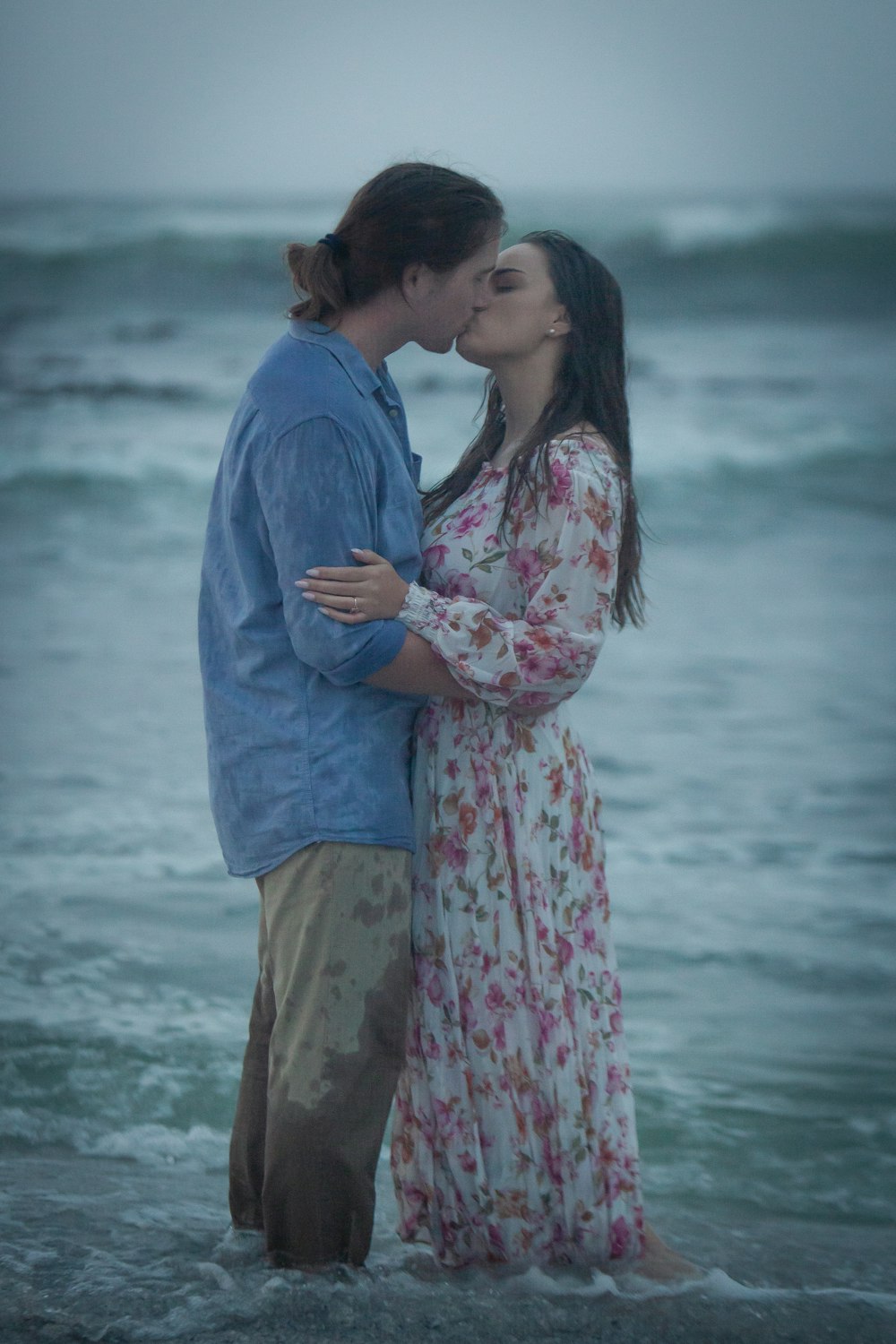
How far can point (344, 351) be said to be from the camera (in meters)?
2.02

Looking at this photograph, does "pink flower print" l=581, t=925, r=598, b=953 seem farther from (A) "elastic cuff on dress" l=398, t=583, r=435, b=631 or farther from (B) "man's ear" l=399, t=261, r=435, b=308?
(B) "man's ear" l=399, t=261, r=435, b=308

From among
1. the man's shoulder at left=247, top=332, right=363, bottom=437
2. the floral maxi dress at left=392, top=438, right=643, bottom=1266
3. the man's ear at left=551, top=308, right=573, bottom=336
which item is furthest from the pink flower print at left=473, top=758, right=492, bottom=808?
the man's ear at left=551, top=308, right=573, bottom=336

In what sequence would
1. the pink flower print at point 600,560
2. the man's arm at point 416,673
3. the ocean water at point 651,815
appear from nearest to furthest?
1. the man's arm at point 416,673
2. the pink flower print at point 600,560
3. the ocean water at point 651,815

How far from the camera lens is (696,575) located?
11.0 metres

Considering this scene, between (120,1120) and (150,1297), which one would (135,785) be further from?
(150,1297)

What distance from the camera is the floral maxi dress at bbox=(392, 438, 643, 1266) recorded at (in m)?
2.21

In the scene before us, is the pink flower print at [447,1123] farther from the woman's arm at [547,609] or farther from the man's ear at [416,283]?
the man's ear at [416,283]

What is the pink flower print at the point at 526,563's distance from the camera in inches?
85.4

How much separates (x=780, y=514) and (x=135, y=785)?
9.63 metres

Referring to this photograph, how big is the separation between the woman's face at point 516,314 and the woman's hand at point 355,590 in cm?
45

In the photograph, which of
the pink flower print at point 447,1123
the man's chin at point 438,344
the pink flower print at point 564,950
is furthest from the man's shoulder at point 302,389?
the pink flower print at point 447,1123

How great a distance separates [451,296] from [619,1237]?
150 centimetres

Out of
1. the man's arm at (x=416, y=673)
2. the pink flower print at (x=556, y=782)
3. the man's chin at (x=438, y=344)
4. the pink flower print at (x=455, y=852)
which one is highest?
the man's chin at (x=438, y=344)

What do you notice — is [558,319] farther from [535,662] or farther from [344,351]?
[535,662]
